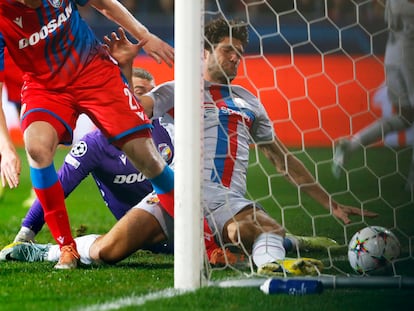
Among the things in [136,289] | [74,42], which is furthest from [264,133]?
[136,289]

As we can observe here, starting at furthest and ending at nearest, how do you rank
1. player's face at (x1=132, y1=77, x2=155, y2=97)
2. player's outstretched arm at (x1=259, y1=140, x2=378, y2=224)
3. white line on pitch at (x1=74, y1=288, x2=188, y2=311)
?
player's face at (x1=132, y1=77, x2=155, y2=97) < player's outstretched arm at (x1=259, y1=140, x2=378, y2=224) < white line on pitch at (x1=74, y1=288, x2=188, y2=311)

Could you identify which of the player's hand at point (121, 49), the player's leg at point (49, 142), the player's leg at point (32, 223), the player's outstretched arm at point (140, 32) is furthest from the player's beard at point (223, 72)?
the player's leg at point (32, 223)

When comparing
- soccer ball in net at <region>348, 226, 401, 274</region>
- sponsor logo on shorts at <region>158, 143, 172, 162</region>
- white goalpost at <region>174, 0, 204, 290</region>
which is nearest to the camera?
white goalpost at <region>174, 0, 204, 290</region>

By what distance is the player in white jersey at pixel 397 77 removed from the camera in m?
5.34

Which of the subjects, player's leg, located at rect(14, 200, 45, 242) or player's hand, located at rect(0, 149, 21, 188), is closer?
player's hand, located at rect(0, 149, 21, 188)

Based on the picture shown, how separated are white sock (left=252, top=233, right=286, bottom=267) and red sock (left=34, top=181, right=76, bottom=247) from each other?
87 cm

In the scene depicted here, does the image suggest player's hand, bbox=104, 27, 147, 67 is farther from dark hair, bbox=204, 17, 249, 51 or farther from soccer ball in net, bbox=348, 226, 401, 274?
soccer ball in net, bbox=348, 226, 401, 274

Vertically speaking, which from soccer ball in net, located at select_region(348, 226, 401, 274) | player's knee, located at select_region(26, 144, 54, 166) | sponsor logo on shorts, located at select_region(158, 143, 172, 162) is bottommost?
soccer ball in net, located at select_region(348, 226, 401, 274)

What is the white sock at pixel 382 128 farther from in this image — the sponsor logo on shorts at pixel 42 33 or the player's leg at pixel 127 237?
the sponsor logo on shorts at pixel 42 33

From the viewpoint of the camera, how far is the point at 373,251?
4020mm

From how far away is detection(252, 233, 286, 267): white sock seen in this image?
Result: 411 centimetres

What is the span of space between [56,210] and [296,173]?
3.84 ft

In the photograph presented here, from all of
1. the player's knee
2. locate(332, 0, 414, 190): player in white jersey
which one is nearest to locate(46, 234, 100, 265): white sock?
the player's knee

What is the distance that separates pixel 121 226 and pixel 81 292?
0.71 metres
